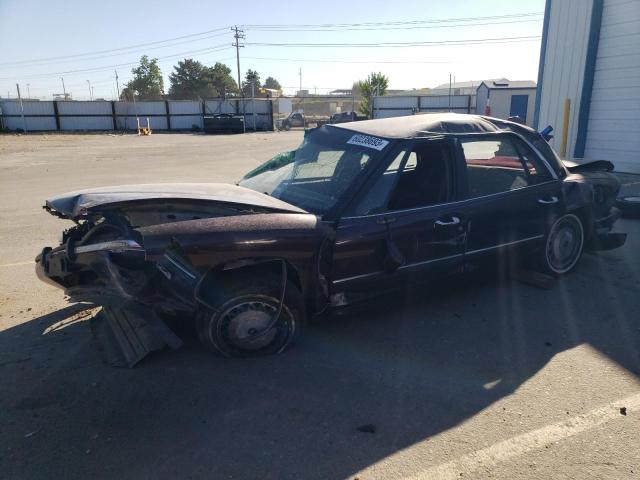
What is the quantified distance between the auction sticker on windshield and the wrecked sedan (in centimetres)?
3

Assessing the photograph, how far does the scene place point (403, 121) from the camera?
14.7 ft

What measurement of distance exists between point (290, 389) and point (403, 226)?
1.47 m

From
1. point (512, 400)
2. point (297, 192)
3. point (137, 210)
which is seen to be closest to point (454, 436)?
point (512, 400)

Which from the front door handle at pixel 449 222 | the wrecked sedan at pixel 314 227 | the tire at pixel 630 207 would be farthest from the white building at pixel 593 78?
the front door handle at pixel 449 222

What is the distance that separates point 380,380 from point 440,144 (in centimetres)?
204

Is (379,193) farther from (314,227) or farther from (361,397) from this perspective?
(361,397)

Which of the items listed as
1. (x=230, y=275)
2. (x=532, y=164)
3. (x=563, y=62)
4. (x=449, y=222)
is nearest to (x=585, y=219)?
(x=532, y=164)

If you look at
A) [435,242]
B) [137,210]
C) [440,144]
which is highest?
[440,144]

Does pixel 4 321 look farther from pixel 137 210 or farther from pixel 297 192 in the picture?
pixel 297 192

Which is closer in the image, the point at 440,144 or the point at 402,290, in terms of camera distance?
the point at 402,290

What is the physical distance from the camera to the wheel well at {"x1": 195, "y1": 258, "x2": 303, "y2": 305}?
3297 millimetres

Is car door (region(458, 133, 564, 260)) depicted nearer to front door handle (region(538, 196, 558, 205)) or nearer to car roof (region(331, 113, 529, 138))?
front door handle (region(538, 196, 558, 205))

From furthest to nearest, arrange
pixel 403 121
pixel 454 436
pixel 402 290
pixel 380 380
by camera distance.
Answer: pixel 403 121, pixel 402 290, pixel 380 380, pixel 454 436

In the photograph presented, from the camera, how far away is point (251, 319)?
11.3 ft
